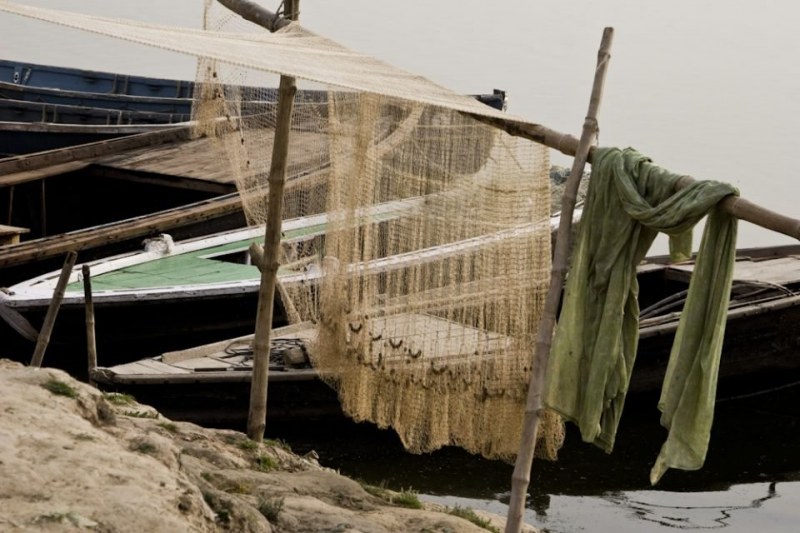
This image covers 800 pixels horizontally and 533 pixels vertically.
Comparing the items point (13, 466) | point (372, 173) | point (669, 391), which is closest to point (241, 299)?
point (372, 173)

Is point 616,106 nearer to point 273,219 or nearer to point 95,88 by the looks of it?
point 95,88

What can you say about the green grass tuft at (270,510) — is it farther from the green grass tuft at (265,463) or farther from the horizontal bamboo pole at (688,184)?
the horizontal bamboo pole at (688,184)

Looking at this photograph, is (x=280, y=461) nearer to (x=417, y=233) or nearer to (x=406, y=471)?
(x=417, y=233)

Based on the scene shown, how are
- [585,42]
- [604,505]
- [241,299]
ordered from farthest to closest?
[585,42], [241,299], [604,505]

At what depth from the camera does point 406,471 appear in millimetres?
10281

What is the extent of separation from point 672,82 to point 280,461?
25.8m

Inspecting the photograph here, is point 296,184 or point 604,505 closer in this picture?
point 296,184

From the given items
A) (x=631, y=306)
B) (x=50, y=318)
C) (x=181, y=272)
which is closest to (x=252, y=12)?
(x=50, y=318)

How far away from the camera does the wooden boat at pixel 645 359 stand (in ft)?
33.0

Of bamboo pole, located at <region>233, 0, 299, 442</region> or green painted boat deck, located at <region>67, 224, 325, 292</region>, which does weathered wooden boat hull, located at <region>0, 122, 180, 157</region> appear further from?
bamboo pole, located at <region>233, 0, 299, 442</region>

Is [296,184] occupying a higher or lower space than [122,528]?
higher

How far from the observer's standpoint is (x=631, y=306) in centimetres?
603

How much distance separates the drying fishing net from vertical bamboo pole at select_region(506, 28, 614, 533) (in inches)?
23.9

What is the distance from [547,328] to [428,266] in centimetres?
95
